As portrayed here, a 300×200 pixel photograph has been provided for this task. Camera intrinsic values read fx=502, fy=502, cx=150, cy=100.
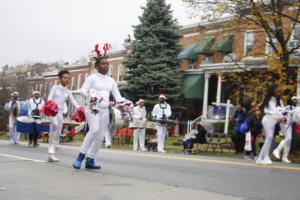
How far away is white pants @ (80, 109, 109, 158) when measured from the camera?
28.6 ft

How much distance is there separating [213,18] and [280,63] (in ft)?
12.4

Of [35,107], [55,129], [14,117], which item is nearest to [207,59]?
[14,117]

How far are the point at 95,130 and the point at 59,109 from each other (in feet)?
9.06

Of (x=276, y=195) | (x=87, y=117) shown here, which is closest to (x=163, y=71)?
(x=87, y=117)

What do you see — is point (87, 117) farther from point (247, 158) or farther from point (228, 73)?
point (228, 73)

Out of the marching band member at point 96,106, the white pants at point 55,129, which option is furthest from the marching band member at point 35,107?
Result: the marching band member at point 96,106

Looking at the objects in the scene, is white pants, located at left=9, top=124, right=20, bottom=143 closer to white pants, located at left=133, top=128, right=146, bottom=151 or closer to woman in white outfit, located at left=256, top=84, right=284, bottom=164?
white pants, located at left=133, top=128, right=146, bottom=151

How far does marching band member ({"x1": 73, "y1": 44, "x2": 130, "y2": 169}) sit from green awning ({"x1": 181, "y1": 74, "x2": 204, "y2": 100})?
30.4 m

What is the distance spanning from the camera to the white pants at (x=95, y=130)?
28.6ft

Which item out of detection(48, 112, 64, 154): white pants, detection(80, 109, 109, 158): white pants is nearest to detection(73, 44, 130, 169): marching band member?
detection(80, 109, 109, 158): white pants

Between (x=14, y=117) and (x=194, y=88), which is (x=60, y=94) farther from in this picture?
(x=194, y=88)

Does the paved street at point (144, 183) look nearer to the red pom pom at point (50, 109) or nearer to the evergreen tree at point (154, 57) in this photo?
the red pom pom at point (50, 109)

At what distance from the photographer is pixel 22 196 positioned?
5.79 m

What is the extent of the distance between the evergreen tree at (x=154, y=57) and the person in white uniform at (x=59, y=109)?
1056 inches
